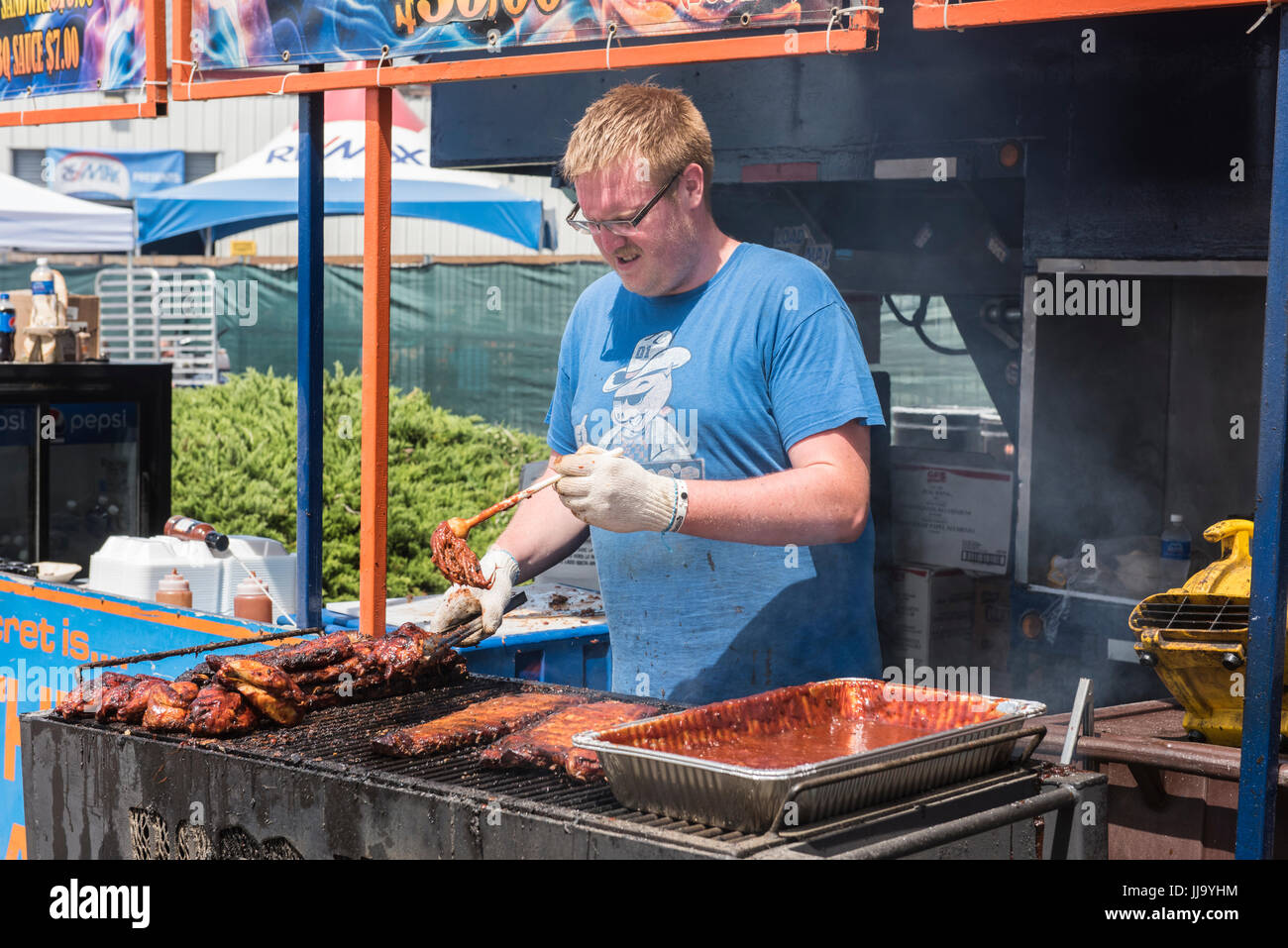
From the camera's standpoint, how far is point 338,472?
10383mm

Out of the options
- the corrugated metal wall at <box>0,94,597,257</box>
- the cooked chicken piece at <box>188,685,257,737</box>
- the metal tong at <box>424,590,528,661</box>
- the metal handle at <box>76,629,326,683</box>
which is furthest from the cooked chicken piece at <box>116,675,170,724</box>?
the corrugated metal wall at <box>0,94,597,257</box>

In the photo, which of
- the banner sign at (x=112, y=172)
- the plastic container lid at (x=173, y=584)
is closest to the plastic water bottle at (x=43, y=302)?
the plastic container lid at (x=173, y=584)

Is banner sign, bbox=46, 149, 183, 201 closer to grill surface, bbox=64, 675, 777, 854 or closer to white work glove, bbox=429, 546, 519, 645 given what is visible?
white work glove, bbox=429, 546, 519, 645

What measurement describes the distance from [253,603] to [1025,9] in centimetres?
358

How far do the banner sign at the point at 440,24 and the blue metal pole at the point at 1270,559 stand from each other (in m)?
1.11

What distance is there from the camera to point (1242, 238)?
491 centimetres

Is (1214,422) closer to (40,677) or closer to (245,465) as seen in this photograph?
(40,677)

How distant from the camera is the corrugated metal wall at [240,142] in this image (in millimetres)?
26406

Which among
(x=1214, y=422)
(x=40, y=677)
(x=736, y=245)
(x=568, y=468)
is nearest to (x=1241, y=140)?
(x=1214, y=422)

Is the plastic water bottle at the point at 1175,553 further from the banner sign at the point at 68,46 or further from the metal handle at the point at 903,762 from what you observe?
the banner sign at the point at 68,46

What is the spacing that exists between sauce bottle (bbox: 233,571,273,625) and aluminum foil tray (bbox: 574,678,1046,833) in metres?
2.80

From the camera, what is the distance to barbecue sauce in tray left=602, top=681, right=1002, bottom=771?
3.00 metres

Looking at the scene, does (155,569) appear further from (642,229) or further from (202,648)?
(642,229)

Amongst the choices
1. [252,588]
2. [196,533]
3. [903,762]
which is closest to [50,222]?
[196,533]
